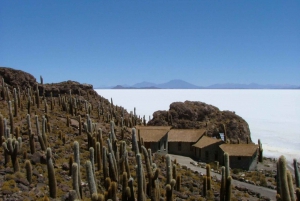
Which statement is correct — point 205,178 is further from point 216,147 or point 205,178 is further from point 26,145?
point 216,147

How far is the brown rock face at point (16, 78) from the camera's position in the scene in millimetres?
50281

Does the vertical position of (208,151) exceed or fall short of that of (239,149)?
it falls short

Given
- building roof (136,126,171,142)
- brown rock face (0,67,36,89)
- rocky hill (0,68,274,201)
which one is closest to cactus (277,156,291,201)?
rocky hill (0,68,274,201)

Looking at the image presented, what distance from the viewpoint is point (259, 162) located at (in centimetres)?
4094

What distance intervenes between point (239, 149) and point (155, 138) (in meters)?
10.5

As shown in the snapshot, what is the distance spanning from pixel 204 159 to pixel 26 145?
22.5 m

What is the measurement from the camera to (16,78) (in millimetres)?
51469

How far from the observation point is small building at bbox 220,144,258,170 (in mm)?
35803

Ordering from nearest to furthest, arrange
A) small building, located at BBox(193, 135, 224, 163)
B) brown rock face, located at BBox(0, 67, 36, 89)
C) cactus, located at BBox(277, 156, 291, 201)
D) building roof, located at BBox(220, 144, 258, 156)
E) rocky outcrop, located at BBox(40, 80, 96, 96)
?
cactus, located at BBox(277, 156, 291, 201) → building roof, located at BBox(220, 144, 258, 156) → small building, located at BBox(193, 135, 224, 163) → brown rock face, located at BBox(0, 67, 36, 89) → rocky outcrop, located at BBox(40, 80, 96, 96)

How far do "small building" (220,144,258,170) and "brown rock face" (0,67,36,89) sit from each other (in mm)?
35056

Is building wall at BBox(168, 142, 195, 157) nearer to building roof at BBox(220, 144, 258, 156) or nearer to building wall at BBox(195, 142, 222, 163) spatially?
building wall at BBox(195, 142, 222, 163)

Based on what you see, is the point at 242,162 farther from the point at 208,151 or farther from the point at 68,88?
the point at 68,88

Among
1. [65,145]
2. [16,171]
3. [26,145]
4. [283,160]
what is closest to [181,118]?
[65,145]

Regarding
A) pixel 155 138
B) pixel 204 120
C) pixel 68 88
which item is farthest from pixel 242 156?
pixel 68 88
